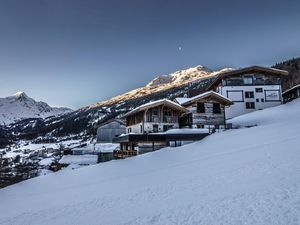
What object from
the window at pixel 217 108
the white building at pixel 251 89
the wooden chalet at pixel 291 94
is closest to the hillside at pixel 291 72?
the wooden chalet at pixel 291 94

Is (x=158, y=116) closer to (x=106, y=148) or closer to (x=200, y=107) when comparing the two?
(x=200, y=107)

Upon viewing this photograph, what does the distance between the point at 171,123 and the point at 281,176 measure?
33267 mm

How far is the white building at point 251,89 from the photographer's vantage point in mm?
54969

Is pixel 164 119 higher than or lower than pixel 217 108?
lower

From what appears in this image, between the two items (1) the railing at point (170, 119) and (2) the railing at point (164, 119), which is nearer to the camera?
(2) the railing at point (164, 119)

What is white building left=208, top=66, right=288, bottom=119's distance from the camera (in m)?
55.0

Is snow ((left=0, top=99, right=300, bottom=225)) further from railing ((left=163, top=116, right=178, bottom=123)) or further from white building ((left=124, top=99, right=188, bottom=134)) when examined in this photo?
railing ((left=163, top=116, right=178, bottom=123))

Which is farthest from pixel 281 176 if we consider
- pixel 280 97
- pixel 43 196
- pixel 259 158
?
pixel 280 97

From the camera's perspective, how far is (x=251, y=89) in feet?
180

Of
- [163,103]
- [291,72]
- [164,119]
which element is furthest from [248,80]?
[291,72]

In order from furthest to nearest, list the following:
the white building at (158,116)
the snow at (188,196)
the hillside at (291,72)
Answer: the hillside at (291,72), the white building at (158,116), the snow at (188,196)

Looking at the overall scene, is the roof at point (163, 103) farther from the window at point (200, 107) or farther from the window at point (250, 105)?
the window at point (250, 105)

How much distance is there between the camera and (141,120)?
46031 millimetres

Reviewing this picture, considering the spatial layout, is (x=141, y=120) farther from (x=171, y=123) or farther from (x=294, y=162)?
(x=294, y=162)
